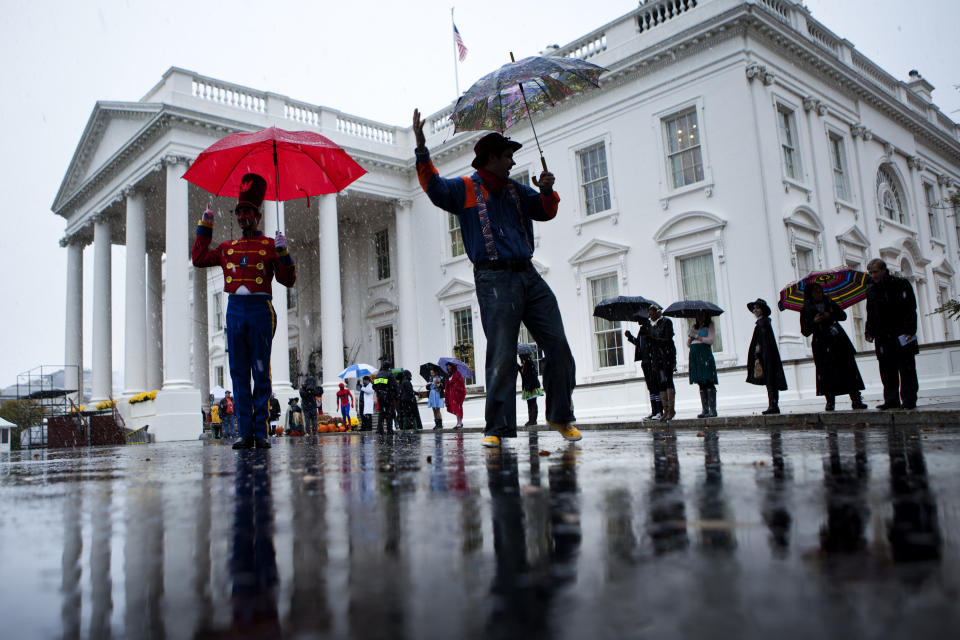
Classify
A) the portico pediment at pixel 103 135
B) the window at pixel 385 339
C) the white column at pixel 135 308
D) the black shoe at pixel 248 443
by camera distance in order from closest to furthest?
the black shoe at pixel 248 443, the portico pediment at pixel 103 135, the white column at pixel 135 308, the window at pixel 385 339

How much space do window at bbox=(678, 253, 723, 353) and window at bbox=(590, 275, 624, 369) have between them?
2205mm

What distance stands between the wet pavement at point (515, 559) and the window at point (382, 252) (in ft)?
91.0

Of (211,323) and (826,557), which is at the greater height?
(211,323)

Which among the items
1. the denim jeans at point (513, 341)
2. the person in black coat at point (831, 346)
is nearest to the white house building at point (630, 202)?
the person in black coat at point (831, 346)

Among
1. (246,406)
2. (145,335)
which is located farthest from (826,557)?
(145,335)

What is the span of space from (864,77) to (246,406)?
22.8 meters

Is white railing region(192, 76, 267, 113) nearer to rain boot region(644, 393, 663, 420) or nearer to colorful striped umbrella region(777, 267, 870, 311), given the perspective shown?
rain boot region(644, 393, 663, 420)

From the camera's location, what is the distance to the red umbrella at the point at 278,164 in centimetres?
663

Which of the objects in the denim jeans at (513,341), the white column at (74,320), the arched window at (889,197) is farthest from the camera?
the white column at (74,320)

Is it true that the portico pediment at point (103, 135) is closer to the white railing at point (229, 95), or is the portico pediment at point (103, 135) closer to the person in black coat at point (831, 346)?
the white railing at point (229, 95)

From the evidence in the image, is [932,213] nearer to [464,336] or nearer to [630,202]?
[630,202]

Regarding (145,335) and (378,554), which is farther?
(145,335)

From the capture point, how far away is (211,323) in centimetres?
3884

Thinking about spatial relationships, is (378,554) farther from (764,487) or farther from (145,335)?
(145,335)
